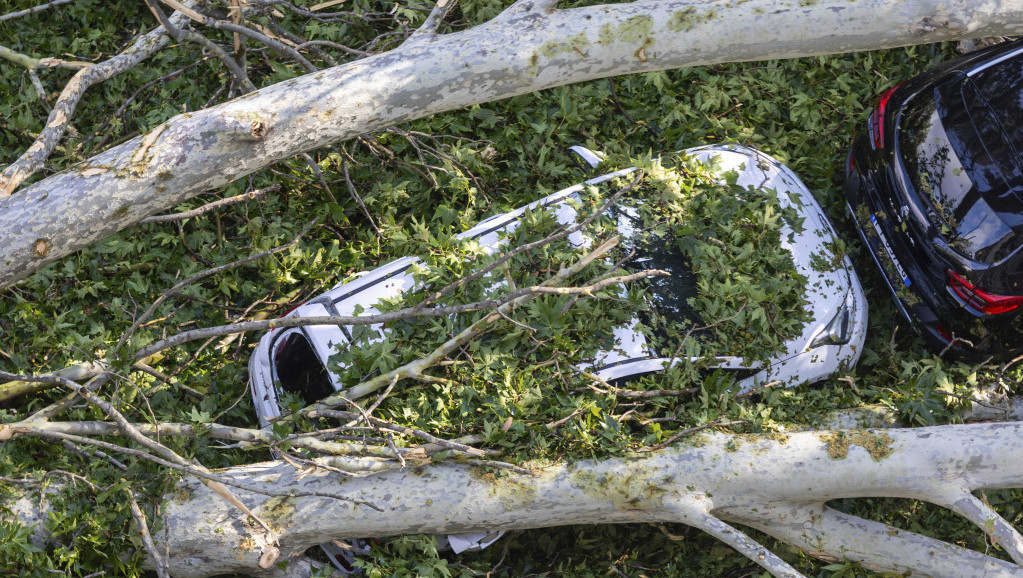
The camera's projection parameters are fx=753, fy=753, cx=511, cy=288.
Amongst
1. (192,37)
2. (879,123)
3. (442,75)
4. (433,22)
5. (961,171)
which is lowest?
(961,171)

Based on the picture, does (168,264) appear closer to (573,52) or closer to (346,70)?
(346,70)

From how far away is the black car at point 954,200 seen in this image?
4.54m

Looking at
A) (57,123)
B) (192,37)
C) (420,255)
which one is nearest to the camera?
(57,123)

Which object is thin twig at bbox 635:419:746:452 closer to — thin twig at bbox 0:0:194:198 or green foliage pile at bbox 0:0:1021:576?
green foliage pile at bbox 0:0:1021:576

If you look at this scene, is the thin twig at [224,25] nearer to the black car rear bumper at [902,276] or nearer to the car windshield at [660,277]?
the car windshield at [660,277]

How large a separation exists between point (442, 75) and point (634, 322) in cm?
184

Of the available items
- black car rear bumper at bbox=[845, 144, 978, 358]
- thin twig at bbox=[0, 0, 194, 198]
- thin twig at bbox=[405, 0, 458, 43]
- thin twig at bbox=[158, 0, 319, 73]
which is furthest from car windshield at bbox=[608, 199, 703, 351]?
thin twig at bbox=[0, 0, 194, 198]

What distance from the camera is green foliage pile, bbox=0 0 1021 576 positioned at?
4203 millimetres

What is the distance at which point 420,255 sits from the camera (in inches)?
188

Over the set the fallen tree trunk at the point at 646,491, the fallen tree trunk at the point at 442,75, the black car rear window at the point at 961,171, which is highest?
the fallen tree trunk at the point at 442,75

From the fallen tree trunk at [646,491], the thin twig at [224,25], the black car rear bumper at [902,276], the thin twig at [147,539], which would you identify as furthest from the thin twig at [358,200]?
the black car rear bumper at [902,276]

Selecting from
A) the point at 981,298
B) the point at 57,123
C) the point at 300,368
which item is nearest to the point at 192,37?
the point at 57,123

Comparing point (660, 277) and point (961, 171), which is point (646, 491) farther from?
point (961, 171)

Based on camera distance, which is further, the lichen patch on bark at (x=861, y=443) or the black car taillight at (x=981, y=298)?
the black car taillight at (x=981, y=298)
